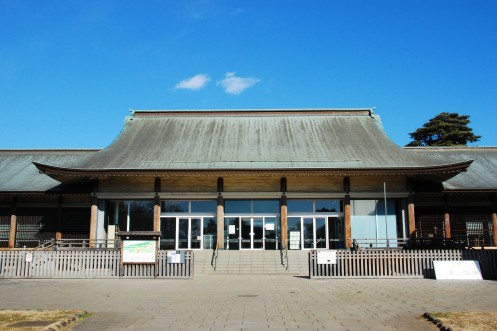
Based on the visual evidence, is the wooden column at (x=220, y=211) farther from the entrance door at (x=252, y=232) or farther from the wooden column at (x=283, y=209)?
the wooden column at (x=283, y=209)

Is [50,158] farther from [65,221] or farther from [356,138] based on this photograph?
[356,138]

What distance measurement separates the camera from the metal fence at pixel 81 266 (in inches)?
756

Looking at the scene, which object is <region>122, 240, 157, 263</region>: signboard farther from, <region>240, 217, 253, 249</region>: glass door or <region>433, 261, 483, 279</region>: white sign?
<region>433, 261, 483, 279</region>: white sign

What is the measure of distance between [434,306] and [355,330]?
3913 millimetres

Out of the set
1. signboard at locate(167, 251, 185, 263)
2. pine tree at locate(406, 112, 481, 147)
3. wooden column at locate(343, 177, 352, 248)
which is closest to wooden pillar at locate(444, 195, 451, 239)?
wooden column at locate(343, 177, 352, 248)

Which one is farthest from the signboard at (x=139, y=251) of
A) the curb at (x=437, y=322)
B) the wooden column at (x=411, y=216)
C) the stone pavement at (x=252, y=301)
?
the wooden column at (x=411, y=216)

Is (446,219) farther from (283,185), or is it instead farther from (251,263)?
(251,263)

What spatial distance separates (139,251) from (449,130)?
178ft

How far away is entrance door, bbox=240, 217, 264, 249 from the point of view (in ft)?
94.3

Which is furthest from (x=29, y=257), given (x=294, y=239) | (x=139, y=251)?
(x=294, y=239)

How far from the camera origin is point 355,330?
28.0 feet

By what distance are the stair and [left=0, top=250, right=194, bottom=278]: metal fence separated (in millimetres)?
3242

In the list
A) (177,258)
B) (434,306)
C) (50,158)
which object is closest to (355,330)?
(434,306)

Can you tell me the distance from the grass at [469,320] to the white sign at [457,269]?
360 inches
